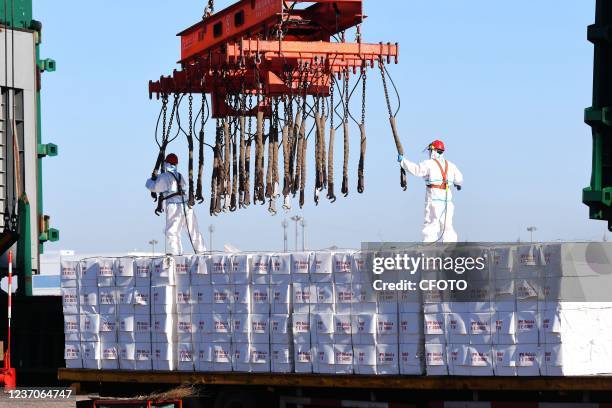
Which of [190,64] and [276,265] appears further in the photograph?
[190,64]

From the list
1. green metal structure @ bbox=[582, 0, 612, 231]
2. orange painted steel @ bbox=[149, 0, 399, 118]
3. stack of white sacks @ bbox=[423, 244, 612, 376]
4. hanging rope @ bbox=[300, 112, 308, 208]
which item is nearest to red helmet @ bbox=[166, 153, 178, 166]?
orange painted steel @ bbox=[149, 0, 399, 118]

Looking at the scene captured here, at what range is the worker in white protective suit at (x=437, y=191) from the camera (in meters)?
15.2

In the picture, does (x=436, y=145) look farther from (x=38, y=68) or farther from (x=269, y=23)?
(x=38, y=68)

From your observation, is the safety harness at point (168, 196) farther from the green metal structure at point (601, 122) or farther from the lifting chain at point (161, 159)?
the green metal structure at point (601, 122)

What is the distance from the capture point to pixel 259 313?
13.8 metres

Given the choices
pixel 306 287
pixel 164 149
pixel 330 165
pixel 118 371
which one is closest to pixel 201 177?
pixel 164 149

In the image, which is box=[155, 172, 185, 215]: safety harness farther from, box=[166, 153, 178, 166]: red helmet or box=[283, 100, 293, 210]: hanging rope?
box=[283, 100, 293, 210]: hanging rope

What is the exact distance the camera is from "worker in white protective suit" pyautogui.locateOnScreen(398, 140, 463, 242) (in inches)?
600

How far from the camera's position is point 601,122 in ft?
41.5

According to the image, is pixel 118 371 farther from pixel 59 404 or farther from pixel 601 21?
pixel 601 21

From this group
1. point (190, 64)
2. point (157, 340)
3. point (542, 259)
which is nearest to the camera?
point (542, 259)

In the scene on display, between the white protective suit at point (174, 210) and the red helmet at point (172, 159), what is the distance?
0.07 m

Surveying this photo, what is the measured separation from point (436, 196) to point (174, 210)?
3732 mm

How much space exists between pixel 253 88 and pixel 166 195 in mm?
4028
